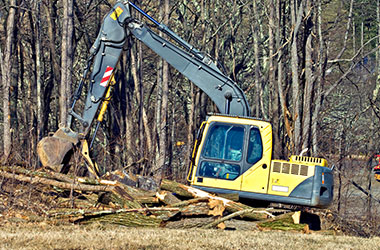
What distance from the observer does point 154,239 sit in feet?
35.6

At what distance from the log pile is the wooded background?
1.10 m

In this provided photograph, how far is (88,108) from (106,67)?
42.1 inches

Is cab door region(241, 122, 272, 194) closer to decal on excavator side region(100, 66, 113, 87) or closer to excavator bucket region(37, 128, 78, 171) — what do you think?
decal on excavator side region(100, 66, 113, 87)

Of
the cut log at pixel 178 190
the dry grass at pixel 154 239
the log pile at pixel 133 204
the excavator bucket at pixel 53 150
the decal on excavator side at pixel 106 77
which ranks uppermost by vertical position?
the decal on excavator side at pixel 106 77

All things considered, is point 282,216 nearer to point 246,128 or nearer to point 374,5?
point 246,128

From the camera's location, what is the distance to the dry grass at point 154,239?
10.2 meters

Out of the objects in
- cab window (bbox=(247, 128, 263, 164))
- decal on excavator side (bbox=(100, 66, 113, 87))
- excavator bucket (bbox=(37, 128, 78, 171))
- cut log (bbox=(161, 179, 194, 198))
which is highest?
decal on excavator side (bbox=(100, 66, 113, 87))

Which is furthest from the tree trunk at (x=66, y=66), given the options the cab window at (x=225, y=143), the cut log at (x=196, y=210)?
the cut log at (x=196, y=210)

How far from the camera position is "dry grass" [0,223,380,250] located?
1016 cm

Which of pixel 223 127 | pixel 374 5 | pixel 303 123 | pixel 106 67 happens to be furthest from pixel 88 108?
pixel 374 5

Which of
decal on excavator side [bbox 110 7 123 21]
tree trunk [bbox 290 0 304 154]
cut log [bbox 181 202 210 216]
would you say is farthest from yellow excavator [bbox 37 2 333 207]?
tree trunk [bbox 290 0 304 154]

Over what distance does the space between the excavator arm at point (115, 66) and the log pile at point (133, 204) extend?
3.80 ft

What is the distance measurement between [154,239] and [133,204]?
2.30 meters

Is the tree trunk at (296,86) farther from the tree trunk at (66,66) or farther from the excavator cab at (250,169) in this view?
the tree trunk at (66,66)
